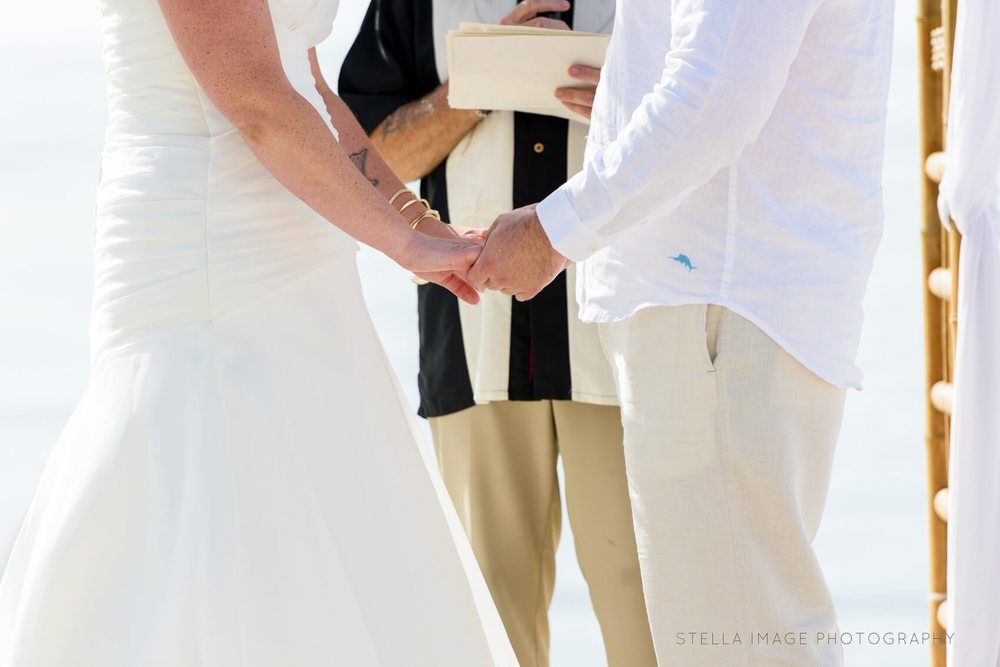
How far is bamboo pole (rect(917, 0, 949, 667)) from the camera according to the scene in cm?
373

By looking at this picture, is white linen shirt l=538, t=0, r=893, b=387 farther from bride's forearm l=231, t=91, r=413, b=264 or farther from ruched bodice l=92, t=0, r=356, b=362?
ruched bodice l=92, t=0, r=356, b=362

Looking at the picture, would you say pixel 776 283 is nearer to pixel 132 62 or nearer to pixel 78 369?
Answer: pixel 132 62

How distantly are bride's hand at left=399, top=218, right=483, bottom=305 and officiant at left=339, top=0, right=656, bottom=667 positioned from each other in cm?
45

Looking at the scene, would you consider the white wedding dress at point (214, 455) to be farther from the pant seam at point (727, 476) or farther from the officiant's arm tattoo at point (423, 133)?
the officiant's arm tattoo at point (423, 133)

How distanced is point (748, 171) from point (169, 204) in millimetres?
827

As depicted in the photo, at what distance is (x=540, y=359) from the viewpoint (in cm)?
275

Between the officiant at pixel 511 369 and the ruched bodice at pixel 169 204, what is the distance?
0.80m

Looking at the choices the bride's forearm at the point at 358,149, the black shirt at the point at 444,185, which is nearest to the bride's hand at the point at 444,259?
the bride's forearm at the point at 358,149

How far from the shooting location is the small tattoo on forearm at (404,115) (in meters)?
2.85

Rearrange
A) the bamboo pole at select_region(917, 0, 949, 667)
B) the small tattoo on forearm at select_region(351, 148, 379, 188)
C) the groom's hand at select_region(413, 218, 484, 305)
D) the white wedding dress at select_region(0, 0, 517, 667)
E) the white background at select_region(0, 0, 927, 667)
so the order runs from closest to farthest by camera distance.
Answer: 1. the white wedding dress at select_region(0, 0, 517, 667)
2. the groom's hand at select_region(413, 218, 484, 305)
3. the small tattoo on forearm at select_region(351, 148, 379, 188)
4. the bamboo pole at select_region(917, 0, 949, 667)
5. the white background at select_region(0, 0, 927, 667)

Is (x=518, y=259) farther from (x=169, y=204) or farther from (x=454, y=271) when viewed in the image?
(x=169, y=204)

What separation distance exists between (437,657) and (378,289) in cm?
590

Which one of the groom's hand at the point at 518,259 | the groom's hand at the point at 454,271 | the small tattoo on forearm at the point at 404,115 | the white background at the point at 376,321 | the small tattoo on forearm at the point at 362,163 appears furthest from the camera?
the white background at the point at 376,321

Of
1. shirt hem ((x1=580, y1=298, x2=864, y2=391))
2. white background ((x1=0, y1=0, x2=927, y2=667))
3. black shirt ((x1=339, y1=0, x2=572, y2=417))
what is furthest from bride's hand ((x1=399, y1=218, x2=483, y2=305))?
white background ((x1=0, y1=0, x2=927, y2=667))
